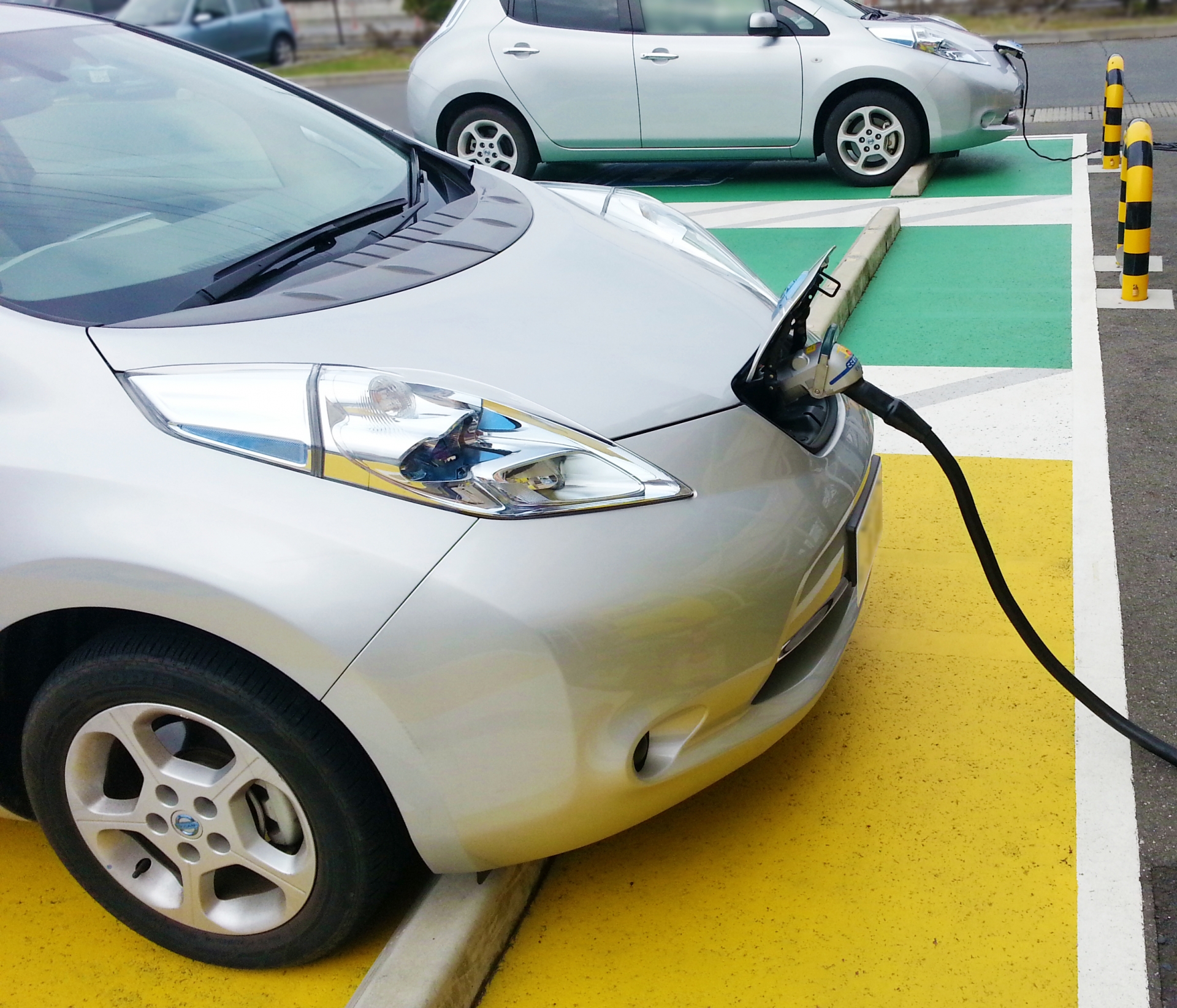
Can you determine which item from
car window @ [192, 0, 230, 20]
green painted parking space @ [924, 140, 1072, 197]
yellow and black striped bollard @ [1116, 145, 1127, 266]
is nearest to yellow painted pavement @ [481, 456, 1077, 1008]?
yellow and black striped bollard @ [1116, 145, 1127, 266]

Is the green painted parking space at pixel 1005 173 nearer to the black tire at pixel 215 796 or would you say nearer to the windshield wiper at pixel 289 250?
the windshield wiper at pixel 289 250

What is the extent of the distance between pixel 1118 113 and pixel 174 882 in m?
7.97

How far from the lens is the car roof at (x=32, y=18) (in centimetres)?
285

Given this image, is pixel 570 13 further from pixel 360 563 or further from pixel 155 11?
pixel 155 11

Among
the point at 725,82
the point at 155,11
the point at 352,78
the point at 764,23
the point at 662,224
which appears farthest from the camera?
the point at 352,78

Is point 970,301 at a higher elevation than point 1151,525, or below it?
higher

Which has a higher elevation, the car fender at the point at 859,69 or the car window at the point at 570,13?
the car window at the point at 570,13

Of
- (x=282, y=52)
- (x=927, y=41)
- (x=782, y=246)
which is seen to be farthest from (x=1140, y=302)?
(x=282, y=52)

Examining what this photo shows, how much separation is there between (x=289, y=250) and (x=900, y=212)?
5710 mm

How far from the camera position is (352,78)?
19.0m

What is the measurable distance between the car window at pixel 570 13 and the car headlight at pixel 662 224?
18.5ft

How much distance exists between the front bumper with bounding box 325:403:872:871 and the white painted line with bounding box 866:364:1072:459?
2.16 m

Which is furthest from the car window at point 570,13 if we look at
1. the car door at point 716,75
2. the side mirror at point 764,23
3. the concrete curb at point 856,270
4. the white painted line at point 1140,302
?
the white painted line at point 1140,302

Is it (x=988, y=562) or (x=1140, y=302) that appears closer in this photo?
(x=988, y=562)
